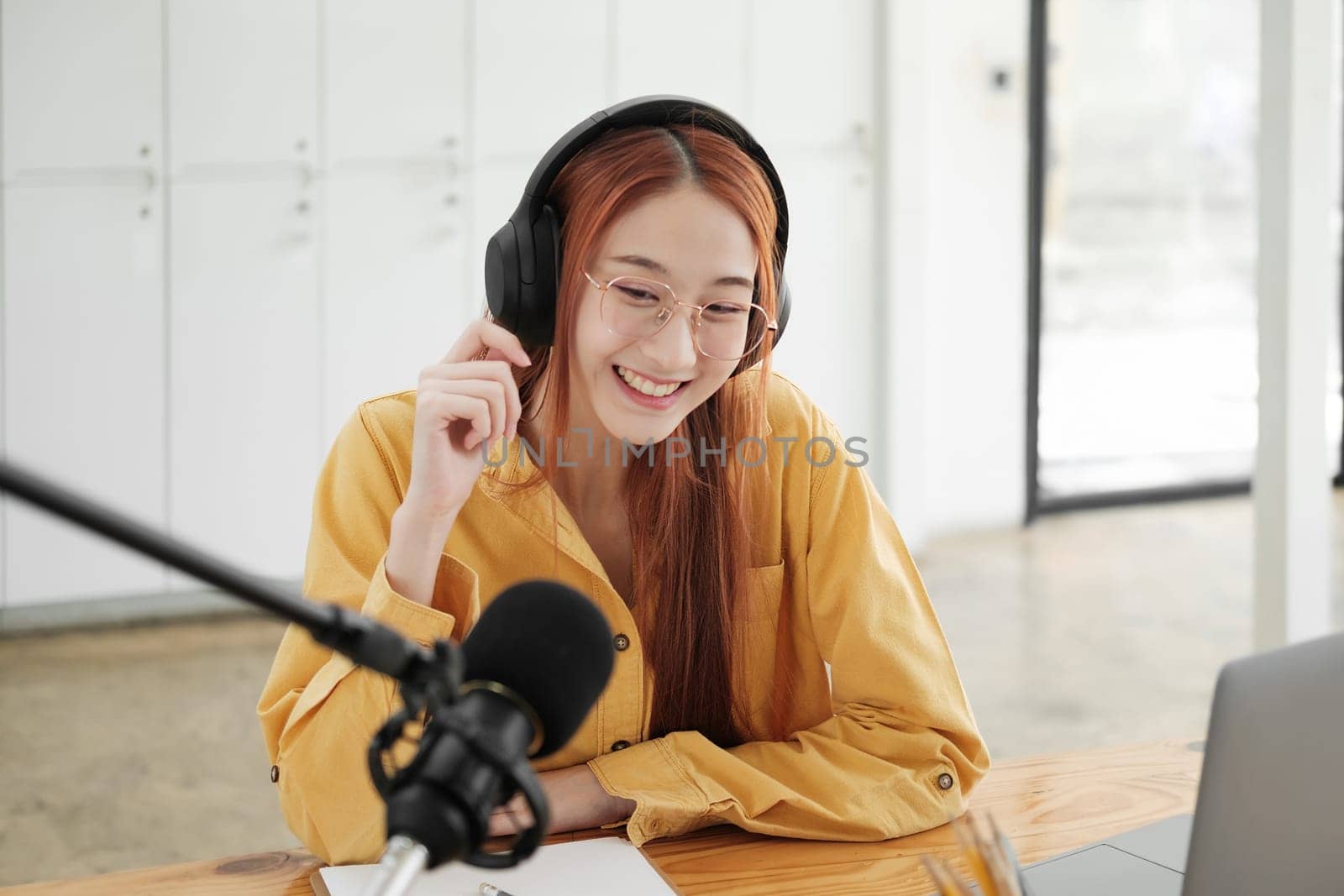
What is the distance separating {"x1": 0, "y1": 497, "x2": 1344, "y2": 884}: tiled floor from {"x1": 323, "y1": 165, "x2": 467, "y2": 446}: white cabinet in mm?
823

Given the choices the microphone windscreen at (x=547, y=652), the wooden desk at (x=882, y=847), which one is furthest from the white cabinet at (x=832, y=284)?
the microphone windscreen at (x=547, y=652)

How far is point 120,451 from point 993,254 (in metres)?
3.11

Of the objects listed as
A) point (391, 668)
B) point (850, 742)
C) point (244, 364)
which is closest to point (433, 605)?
point (850, 742)

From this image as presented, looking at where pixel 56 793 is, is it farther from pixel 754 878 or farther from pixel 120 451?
pixel 754 878

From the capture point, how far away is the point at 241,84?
370 cm

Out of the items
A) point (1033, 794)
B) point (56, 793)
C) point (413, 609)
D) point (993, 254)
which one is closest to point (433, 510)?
point (413, 609)

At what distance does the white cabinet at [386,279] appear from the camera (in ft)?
12.6

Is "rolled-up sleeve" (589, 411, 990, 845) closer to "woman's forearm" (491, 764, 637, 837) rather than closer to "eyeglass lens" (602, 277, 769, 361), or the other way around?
"woman's forearm" (491, 764, 637, 837)

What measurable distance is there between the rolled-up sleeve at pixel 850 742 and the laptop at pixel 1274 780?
0.38 metres

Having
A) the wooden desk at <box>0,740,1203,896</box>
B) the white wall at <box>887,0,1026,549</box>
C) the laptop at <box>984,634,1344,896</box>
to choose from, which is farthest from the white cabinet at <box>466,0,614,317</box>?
the laptop at <box>984,634,1344,896</box>

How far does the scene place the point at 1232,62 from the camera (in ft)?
18.7

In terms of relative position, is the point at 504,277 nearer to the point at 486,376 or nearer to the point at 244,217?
the point at 486,376

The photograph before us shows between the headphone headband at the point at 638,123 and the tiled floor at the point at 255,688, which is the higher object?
the headphone headband at the point at 638,123

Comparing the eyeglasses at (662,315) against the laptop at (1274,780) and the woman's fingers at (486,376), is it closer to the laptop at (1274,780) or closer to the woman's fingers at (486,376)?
the woman's fingers at (486,376)
